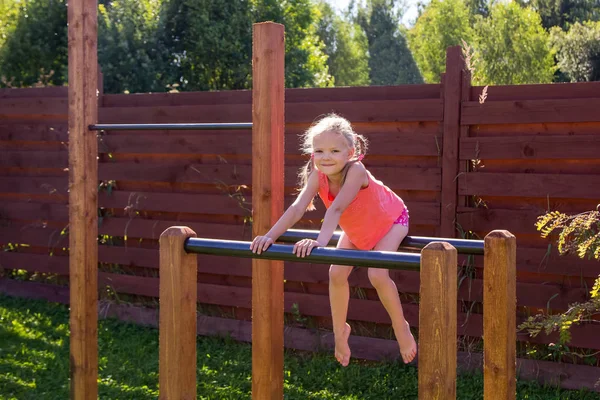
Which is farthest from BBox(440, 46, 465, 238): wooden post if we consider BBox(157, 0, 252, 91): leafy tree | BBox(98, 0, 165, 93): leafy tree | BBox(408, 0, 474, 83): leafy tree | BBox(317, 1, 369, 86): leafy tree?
BBox(317, 1, 369, 86): leafy tree

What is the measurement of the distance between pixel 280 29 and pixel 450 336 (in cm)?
151

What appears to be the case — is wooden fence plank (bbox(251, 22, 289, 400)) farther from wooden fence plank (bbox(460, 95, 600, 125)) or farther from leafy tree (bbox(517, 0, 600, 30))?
leafy tree (bbox(517, 0, 600, 30))

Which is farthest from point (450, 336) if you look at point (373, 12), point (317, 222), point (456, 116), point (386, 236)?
point (373, 12)

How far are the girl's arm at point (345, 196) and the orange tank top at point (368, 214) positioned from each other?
0.64ft

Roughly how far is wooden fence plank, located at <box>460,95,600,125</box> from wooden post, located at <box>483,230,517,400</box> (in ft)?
7.81

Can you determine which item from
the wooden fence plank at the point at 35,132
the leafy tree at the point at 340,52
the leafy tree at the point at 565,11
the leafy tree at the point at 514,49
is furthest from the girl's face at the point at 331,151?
the leafy tree at the point at 340,52

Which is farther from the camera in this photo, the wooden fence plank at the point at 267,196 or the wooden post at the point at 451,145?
the wooden post at the point at 451,145

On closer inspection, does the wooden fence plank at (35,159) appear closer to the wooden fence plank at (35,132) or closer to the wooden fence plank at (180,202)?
the wooden fence plank at (35,132)

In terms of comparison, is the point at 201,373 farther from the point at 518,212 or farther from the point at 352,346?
the point at 518,212

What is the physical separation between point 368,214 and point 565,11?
31.1 m

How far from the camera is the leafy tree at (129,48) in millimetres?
12117

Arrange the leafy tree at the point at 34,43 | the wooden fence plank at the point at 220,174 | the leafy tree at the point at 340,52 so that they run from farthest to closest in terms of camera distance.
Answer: the leafy tree at the point at 340,52 → the leafy tree at the point at 34,43 → the wooden fence plank at the point at 220,174

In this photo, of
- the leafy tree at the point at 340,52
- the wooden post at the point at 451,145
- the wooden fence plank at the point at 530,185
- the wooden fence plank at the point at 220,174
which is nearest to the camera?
the wooden fence plank at the point at 530,185

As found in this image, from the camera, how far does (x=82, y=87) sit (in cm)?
394
